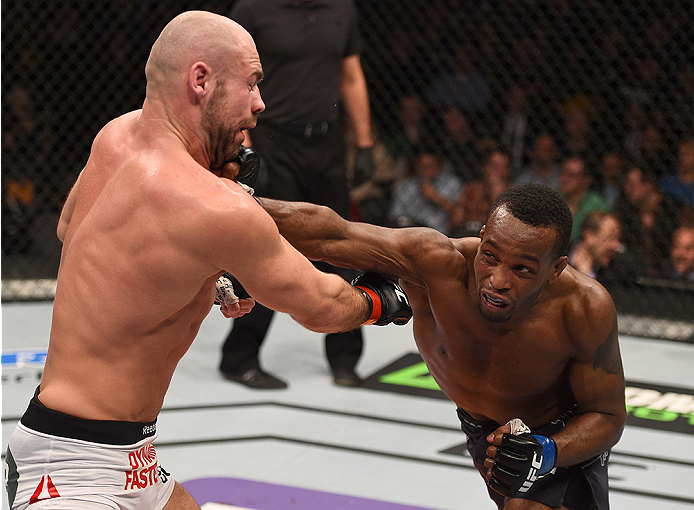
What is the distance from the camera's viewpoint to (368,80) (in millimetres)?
5734

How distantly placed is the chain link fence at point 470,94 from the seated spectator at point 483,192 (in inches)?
7.1

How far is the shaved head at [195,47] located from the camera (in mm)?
1534

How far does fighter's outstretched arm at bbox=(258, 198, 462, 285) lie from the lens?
184 centimetres

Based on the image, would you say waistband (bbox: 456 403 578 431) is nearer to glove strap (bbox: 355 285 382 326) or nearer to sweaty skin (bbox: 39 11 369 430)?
glove strap (bbox: 355 285 382 326)

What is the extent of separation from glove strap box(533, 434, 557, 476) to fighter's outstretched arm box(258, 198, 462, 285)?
0.42m

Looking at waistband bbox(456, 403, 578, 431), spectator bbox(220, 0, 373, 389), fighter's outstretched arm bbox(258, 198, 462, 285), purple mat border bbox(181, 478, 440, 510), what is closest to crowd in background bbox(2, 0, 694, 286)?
spectator bbox(220, 0, 373, 389)

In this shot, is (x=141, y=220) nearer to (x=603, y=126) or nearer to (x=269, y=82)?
(x=269, y=82)

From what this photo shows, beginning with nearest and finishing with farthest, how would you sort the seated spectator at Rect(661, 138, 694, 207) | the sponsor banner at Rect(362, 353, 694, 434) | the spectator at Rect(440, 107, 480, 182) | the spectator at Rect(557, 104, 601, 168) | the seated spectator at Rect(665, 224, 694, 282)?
the sponsor banner at Rect(362, 353, 694, 434), the seated spectator at Rect(665, 224, 694, 282), the seated spectator at Rect(661, 138, 694, 207), the spectator at Rect(557, 104, 601, 168), the spectator at Rect(440, 107, 480, 182)

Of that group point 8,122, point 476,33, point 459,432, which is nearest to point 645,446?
point 459,432

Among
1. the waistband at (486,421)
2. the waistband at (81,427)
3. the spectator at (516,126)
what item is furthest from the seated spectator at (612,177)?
the waistband at (81,427)

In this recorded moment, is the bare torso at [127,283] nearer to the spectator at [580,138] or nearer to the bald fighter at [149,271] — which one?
the bald fighter at [149,271]

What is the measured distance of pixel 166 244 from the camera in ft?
4.91

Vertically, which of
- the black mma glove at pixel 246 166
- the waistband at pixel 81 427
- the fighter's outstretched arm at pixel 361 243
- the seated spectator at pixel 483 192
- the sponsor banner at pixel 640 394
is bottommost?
the sponsor banner at pixel 640 394

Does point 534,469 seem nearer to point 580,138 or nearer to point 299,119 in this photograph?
point 299,119
